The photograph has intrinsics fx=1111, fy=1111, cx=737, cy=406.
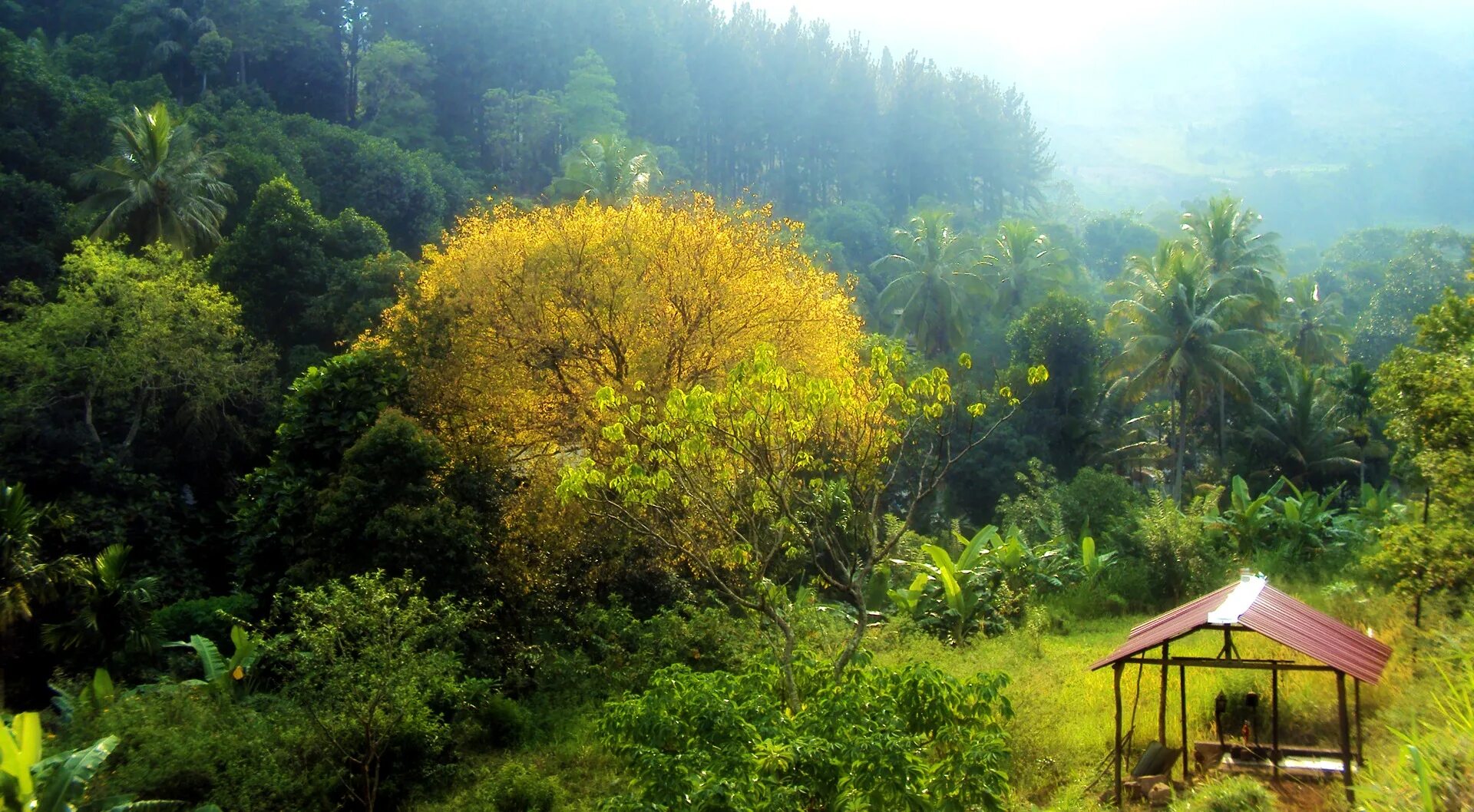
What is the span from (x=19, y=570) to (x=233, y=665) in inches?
221

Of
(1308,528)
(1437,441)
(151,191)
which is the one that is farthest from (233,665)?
(1308,528)

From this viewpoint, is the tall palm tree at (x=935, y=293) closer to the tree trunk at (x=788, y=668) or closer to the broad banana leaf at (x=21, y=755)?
the tree trunk at (x=788, y=668)

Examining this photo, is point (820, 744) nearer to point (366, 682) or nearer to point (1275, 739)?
point (1275, 739)

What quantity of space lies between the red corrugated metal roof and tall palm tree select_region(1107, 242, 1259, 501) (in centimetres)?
2247

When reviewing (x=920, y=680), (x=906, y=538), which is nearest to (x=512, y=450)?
(x=906, y=538)

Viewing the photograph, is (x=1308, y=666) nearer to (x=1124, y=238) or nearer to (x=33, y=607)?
(x=33, y=607)

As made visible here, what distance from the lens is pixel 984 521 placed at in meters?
33.2

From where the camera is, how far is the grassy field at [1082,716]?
417 inches

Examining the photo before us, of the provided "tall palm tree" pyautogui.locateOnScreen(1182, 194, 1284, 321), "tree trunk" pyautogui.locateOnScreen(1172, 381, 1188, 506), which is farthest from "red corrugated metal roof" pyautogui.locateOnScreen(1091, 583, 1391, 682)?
"tall palm tree" pyautogui.locateOnScreen(1182, 194, 1284, 321)

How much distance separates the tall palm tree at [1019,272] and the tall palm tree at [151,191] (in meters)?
28.8

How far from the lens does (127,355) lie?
2138cm

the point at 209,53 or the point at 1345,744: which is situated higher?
the point at 209,53

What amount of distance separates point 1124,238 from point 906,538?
52417 mm

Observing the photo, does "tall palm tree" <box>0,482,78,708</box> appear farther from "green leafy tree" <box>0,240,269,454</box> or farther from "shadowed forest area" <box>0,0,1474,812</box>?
"green leafy tree" <box>0,240,269,454</box>
